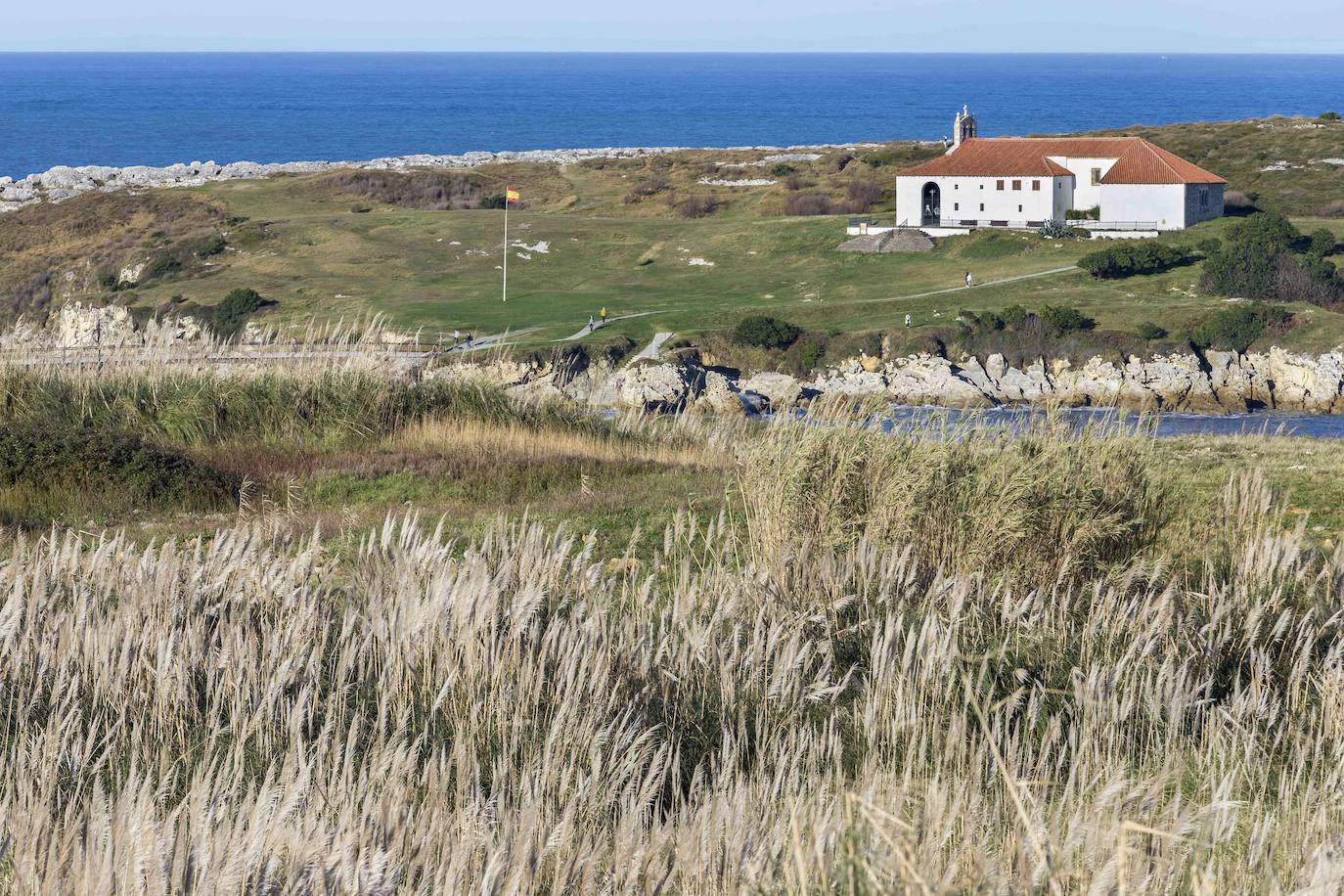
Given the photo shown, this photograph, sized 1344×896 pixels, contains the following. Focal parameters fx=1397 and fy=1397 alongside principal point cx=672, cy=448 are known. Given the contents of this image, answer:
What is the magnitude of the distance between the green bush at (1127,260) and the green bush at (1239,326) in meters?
7.67

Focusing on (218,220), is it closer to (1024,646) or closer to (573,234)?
(573,234)

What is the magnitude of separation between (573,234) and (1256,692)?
69579mm

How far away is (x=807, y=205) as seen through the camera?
271ft

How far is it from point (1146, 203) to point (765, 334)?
2603 centimetres

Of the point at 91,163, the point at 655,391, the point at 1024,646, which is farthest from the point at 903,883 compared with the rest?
the point at 91,163

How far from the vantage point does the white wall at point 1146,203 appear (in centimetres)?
6519

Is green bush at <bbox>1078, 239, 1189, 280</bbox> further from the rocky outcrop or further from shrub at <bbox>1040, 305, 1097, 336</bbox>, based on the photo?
the rocky outcrop

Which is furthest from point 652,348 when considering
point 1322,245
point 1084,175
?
point 1084,175

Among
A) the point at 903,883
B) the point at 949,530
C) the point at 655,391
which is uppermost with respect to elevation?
the point at 903,883

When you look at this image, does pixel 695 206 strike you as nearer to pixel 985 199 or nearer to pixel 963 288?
pixel 985 199

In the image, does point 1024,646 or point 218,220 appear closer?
point 1024,646

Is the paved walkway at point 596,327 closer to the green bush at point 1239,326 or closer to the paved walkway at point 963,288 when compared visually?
the paved walkway at point 963,288

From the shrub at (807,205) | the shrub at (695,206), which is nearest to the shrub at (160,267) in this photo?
the shrub at (695,206)

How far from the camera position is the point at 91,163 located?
148m
